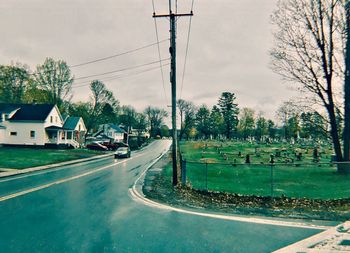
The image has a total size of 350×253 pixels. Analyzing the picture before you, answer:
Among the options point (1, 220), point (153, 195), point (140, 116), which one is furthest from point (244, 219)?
point (140, 116)

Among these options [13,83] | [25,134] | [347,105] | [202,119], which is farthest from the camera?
[202,119]

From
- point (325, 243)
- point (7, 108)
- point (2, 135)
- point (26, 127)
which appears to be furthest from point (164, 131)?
point (325, 243)

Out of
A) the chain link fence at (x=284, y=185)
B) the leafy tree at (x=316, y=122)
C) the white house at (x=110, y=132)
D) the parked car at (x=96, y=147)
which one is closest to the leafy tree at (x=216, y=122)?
the white house at (x=110, y=132)

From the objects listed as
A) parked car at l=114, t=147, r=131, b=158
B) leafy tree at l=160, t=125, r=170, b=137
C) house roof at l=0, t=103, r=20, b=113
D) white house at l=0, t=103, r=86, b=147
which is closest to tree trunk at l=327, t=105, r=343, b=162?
parked car at l=114, t=147, r=131, b=158

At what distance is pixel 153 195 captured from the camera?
10.3 m

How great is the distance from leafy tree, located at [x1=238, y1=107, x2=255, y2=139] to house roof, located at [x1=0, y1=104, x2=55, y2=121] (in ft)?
263

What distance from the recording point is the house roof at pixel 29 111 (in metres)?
40.9

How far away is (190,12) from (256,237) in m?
11.0

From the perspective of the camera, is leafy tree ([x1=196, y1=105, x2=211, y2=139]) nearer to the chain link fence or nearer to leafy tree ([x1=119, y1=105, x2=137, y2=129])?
leafy tree ([x1=119, y1=105, x2=137, y2=129])

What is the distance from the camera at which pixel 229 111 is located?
319ft

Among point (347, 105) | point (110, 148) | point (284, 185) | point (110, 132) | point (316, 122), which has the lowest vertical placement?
point (284, 185)

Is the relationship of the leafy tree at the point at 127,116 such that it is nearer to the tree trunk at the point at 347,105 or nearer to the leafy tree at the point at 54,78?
the leafy tree at the point at 54,78

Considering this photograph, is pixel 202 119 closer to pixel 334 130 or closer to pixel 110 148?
pixel 110 148

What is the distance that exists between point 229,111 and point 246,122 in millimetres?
10889
